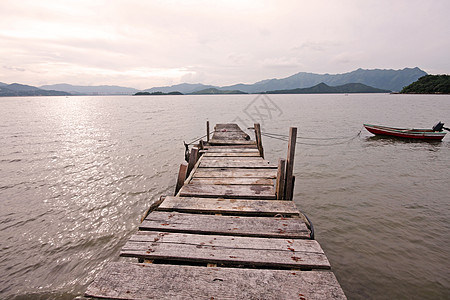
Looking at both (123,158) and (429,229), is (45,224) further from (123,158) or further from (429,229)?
(429,229)

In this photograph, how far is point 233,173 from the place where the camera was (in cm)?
744

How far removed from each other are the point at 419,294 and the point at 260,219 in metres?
4.44

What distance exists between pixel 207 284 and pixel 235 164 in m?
5.85

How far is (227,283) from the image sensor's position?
2.86 meters

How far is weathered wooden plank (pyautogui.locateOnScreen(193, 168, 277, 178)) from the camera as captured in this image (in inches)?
284

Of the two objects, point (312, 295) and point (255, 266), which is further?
point (255, 266)

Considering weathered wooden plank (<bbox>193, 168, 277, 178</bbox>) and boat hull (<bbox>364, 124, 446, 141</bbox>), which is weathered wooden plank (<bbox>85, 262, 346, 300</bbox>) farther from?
boat hull (<bbox>364, 124, 446, 141</bbox>)

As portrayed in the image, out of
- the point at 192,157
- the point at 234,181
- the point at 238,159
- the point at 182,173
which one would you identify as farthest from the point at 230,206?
the point at 238,159

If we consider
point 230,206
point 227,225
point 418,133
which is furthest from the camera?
point 418,133

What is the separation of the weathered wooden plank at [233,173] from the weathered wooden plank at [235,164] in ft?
1.00

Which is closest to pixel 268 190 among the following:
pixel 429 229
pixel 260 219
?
pixel 260 219

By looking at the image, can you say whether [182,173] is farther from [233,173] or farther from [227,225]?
[227,225]

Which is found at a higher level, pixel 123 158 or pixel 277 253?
pixel 277 253

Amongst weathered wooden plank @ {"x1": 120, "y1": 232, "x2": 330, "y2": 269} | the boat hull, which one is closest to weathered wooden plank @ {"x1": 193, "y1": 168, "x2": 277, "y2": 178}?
weathered wooden plank @ {"x1": 120, "y1": 232, "x2": 330, "y2": 269}
